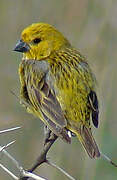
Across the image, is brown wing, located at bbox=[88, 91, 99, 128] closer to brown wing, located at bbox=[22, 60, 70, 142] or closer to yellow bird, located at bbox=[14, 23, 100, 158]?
yellow bird, located at bbox=[14, 23, 100, 158]

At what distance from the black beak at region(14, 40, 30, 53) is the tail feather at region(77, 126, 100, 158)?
0.85 metres

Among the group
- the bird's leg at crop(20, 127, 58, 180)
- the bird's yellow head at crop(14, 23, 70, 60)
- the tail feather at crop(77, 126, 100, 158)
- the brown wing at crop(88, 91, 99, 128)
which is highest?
the bird's yellow head at crop(14, 23, 70, 60)

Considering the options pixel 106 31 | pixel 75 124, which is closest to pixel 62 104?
pixel 75 124

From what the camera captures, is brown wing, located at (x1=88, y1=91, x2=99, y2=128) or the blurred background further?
the blurred background

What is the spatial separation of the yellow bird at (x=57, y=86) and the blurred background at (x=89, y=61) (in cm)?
42

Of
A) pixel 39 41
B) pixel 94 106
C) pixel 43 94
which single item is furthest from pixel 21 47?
pixel 94 106

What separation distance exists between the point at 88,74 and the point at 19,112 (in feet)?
4.48

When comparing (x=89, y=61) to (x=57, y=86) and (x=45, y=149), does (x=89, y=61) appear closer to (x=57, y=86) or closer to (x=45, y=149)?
(x=57, y=86)

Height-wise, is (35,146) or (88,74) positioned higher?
(88,74)

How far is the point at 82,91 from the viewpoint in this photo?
3.90 m

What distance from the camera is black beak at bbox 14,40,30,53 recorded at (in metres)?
4.16

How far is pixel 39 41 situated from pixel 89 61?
0.86 m

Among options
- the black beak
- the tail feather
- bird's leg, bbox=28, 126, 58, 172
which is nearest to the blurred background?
the tail feather

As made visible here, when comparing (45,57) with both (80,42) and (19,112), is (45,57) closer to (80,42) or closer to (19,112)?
(80,42)
